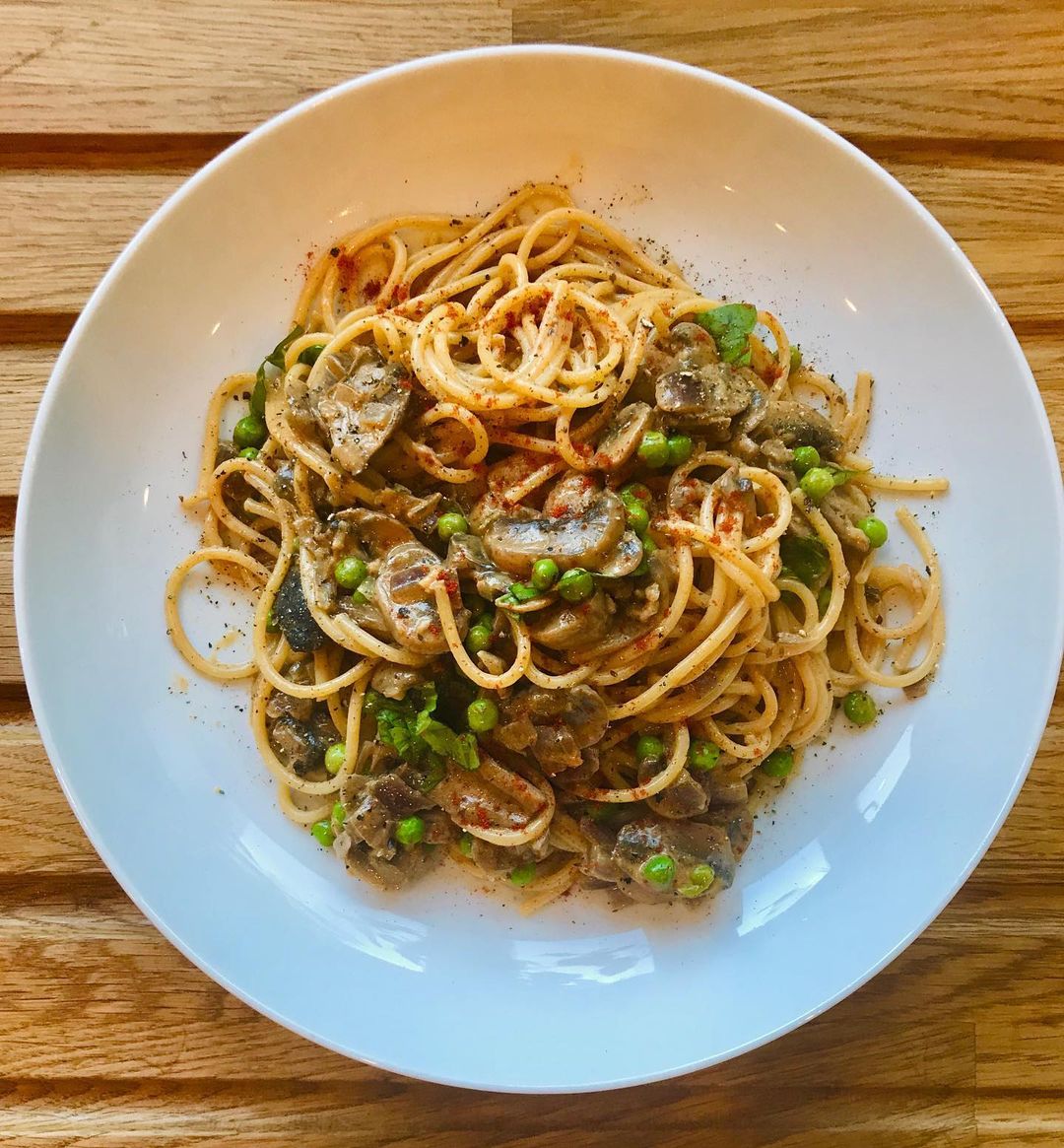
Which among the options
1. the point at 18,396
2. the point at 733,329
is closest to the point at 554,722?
the point at 733,329

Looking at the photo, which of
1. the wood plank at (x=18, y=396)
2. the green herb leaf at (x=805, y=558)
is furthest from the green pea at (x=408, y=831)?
the wood plank at (x=18, y=396)

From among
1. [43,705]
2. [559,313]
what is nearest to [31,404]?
[43,705]

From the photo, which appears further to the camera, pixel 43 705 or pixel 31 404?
pixel 31 404

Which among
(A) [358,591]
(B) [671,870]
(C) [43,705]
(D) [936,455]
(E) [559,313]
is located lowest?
(B) [671,870]

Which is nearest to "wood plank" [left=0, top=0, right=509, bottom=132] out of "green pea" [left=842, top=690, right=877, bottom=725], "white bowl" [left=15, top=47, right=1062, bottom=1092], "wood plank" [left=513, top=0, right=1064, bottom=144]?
"white bowl" [left=15, top=47, right=1062, bottom=1092]

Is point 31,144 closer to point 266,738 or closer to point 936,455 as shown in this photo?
point 266,738

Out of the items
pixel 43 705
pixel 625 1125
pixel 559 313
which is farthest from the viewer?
pixel 625 1125
